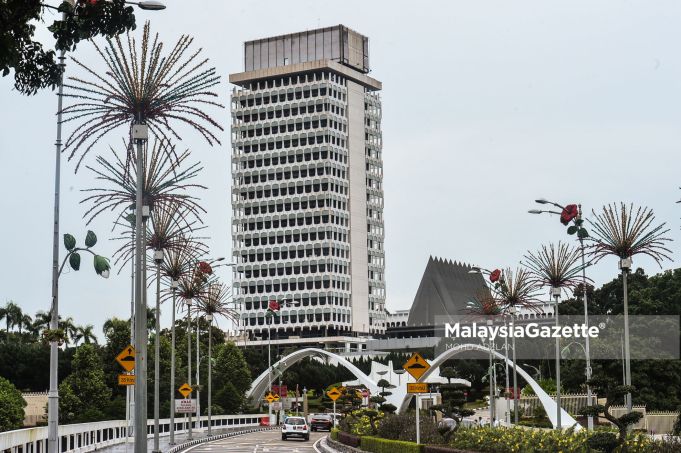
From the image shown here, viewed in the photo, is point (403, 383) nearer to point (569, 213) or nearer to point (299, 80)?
point (299, 80)

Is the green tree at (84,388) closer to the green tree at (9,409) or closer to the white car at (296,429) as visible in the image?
the green tree at (9,409)

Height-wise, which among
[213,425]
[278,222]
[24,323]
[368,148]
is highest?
[368,148]

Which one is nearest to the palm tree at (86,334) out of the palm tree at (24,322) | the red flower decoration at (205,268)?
the palm tree at (24,322)

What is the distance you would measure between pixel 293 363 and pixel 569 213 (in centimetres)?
10937

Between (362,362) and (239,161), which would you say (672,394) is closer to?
(362,362)

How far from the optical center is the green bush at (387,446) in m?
35.5

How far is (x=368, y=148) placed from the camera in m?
200

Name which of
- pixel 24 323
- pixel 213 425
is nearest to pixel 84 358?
pixel 213 425

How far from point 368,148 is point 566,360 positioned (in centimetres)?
9435

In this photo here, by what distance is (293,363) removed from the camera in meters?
151

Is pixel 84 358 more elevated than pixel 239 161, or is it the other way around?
pixel 239 161

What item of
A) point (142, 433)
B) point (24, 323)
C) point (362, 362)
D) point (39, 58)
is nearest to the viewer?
point (39, 58)

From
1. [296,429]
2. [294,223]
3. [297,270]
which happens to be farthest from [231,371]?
[294,223]

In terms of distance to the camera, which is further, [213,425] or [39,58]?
[213,425]
